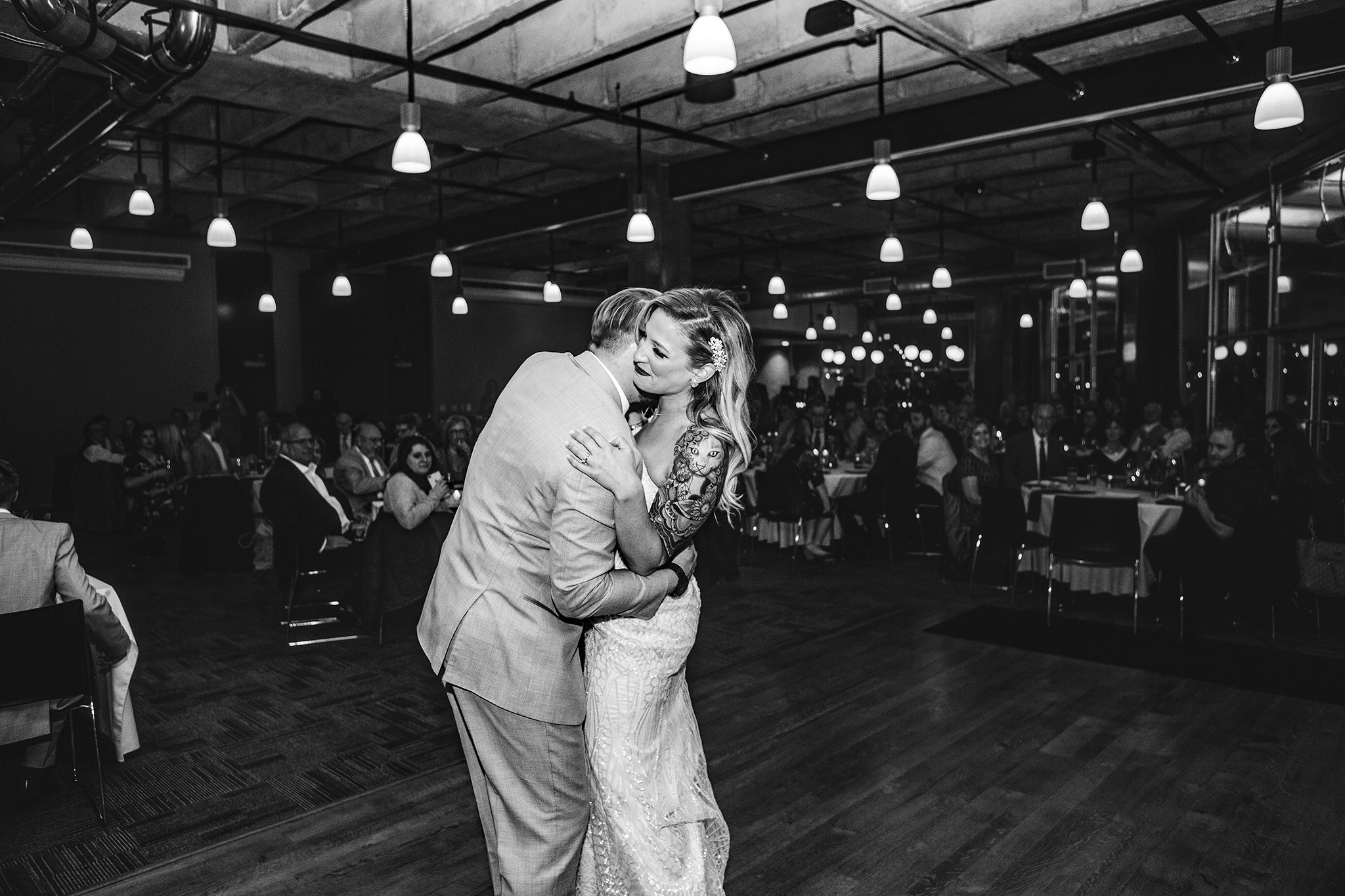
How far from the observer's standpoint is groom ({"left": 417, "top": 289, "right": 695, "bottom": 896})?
5.60ft

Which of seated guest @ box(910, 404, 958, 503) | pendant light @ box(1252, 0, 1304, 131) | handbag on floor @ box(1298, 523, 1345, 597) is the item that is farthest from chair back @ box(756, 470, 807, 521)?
pendant light @ box(1252, 0, 1304, 131)

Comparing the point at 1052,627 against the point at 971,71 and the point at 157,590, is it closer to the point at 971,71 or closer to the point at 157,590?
the point at 971,71

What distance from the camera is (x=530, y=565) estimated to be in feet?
5.80

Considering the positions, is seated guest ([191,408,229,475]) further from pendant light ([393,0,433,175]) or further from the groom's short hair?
the groom's short hair

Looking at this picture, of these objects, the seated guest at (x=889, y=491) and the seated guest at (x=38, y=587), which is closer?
the seated guest at (x=38, y=587)

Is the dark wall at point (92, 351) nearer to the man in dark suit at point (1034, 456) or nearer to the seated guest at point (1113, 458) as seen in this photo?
the man in dark suit at point (1034, 456)

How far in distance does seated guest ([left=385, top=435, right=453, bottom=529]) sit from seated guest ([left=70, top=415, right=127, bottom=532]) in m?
5.70

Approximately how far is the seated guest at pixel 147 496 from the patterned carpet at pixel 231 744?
2083mm

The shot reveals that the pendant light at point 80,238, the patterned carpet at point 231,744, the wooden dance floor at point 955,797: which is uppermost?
the pendant light at point 80,238

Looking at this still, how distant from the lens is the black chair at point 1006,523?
6.04 m

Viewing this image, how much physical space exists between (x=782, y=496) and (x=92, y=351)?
10.0 metres

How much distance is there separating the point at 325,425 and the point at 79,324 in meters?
3.31

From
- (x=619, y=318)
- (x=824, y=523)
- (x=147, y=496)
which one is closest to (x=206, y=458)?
(x=147, y=496)

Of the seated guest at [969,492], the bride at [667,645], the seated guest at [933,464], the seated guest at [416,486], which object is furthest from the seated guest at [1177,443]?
the bride at [667,645]
